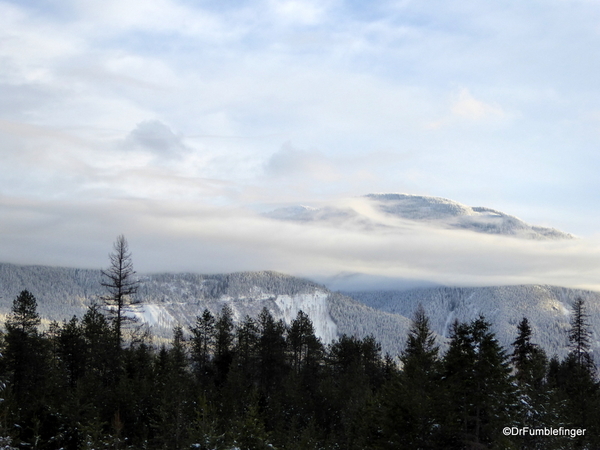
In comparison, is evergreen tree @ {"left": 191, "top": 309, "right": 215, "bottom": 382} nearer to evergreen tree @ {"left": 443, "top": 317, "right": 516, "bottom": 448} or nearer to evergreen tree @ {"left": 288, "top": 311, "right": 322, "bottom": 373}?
evergreen tree @ {"left": 288, "top": 311, "right": 322, "bottom": 373}

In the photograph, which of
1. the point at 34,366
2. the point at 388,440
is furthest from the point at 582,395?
the point at 34,366

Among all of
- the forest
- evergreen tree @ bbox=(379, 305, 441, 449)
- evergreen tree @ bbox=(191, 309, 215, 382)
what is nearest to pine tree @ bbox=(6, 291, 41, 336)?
the forest

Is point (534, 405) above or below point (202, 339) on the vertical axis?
below

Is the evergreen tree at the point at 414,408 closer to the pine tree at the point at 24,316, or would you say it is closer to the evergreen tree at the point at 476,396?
the evergreen tree at the point at 476,396

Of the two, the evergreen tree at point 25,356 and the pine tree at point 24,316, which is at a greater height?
the pine tree at point 24,316

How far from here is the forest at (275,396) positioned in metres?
32.7

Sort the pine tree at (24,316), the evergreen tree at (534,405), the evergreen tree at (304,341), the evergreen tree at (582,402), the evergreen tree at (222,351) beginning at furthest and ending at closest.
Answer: the evergreen tree at (304,341)
the evergreen tree at (222,351)
the pine tree at (24,316)
the evergreen tree at (582,402)
the evergreen tree at (534,405)

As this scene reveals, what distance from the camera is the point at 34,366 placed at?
5303cm

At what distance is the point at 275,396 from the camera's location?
182 feet

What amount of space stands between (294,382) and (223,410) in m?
11.6

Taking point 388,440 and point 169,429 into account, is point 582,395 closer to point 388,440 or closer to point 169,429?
point 388,440

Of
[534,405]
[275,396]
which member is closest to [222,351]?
[275,396]

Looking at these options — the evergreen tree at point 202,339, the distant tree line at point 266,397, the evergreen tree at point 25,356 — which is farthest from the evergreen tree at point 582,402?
the evergreen tree at point 25,356

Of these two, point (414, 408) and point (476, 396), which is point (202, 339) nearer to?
point (414, 408)
